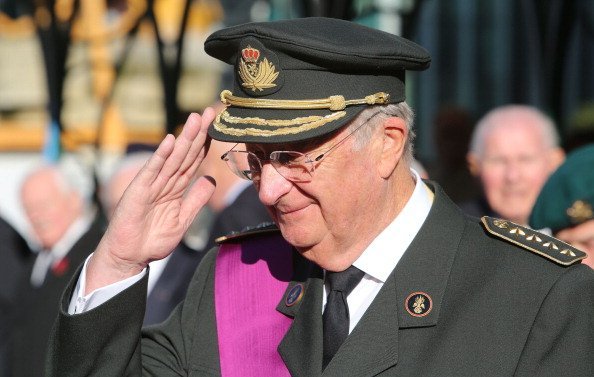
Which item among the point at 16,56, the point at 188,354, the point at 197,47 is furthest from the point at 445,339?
the point at 16,56

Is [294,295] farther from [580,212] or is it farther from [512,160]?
[512,160]

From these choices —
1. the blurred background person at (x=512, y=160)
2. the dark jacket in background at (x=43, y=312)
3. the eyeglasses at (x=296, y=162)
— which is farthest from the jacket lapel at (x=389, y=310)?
the dark jacket in background at (x=43, y=312)

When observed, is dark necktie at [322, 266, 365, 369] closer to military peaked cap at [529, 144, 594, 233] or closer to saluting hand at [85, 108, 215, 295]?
saluting hand at [85, 108, 215, 295]

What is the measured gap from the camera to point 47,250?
6672 millimetres

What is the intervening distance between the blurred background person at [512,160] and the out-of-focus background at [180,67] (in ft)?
3.02

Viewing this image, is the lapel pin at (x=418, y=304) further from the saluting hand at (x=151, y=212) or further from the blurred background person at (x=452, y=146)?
the blurred background person at (x=452, y=146)

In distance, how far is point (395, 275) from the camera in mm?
2762

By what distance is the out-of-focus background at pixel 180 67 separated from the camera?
6.73 m

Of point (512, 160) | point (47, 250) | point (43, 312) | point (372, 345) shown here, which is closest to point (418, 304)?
point (372, 345)

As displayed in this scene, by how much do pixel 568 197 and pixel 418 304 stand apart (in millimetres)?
978

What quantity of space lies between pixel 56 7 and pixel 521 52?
2896 millimetres

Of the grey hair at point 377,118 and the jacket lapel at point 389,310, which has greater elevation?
the grey hair at point 377,118

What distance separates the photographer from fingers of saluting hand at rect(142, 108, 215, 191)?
9.27 ft

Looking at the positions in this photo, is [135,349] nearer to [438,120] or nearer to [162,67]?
[438,120]
